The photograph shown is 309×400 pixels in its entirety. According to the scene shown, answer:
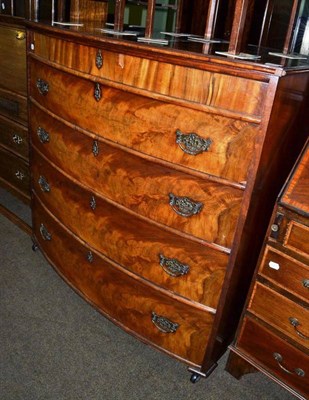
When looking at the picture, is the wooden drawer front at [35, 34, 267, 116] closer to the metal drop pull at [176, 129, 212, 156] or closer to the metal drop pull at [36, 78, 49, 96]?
the metal drop pull at [176, 129, 212, 156]

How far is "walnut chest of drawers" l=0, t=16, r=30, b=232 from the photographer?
2.26 metres

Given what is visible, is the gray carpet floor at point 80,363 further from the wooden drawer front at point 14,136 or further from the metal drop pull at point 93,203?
the wooden drawer front at point 14,136

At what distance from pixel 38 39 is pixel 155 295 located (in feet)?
4.25

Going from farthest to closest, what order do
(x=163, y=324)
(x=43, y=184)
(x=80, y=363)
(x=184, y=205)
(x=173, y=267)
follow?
(x=43, y=184) < (x=80, y=363) < (x=163, y=324) < (x=173, y=267) < (x=184, y=205)

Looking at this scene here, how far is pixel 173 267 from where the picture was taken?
4.88ft

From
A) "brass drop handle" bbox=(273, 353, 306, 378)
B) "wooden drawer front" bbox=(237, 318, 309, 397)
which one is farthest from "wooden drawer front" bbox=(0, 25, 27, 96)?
"brass drop handle" bbox=(273, 353, 306, 378)

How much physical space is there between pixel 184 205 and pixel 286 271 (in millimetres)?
446

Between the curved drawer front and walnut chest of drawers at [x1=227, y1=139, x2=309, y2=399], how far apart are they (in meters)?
0.18

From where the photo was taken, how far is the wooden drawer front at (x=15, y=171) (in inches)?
103

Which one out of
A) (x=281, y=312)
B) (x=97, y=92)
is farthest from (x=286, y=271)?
(x=97, y=92)

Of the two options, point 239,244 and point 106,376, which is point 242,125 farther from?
point 106,376

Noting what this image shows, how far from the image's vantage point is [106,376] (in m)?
1.70

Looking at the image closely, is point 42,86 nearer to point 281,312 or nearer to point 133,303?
point 133,303

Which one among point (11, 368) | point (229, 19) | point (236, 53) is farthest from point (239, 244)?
point (229, 19)
